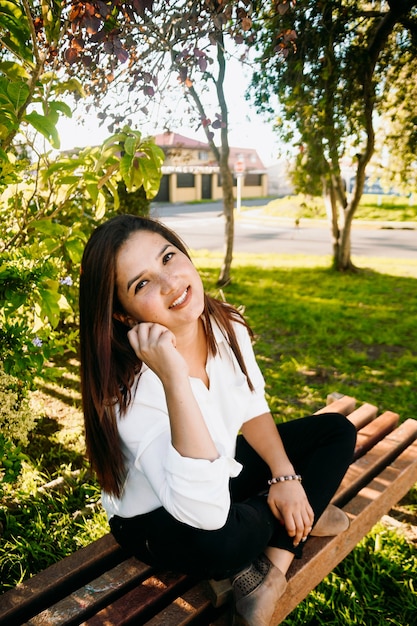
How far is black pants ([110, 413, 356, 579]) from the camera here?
143 centimetres

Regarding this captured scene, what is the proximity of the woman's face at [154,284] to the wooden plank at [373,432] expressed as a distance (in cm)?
126

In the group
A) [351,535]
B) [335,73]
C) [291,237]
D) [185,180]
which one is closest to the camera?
[351,535]

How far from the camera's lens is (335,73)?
5578mm

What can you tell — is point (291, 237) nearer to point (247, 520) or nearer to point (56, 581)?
point (247, 520)

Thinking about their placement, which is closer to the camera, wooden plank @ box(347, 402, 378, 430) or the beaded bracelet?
the beaded bracelet

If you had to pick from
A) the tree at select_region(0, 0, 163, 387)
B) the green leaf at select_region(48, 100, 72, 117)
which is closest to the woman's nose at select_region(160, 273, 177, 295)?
the tree at select_region(0, 0, 163, 387)

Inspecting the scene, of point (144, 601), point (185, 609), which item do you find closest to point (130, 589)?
point (144, 601)

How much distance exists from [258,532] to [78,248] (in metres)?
1.40

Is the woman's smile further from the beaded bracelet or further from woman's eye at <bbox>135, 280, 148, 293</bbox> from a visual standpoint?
the beaded bracelet

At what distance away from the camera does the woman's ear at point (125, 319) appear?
1.63 meters

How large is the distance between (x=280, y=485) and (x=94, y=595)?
72 centimetres

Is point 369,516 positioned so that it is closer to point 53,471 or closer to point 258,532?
point 258,532

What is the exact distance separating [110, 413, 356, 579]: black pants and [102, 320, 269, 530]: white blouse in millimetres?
74

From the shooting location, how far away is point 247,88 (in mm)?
5973
